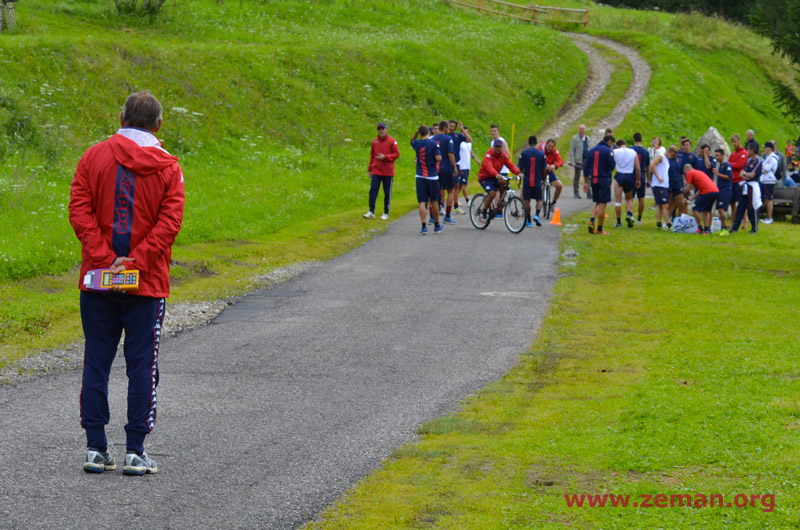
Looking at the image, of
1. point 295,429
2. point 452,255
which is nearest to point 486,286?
point 452,255

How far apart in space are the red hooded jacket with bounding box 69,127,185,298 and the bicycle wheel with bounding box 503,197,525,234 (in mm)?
14967

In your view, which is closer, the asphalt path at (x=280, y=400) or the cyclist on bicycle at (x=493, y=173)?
the asphalt path at (x=280, y=400)

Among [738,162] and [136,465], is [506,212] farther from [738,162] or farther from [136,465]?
[136,465]

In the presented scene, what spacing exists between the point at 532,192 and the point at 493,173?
1745 mm

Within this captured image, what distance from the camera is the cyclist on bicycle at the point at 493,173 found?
795 inches

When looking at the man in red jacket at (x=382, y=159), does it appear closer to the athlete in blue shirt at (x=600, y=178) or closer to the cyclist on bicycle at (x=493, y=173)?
the cyclist on bicycle at (x=493, y=173)

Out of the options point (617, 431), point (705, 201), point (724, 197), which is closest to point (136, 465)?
point (617, 431)

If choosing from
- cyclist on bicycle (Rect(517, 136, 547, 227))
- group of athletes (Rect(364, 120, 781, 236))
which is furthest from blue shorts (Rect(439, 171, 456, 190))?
cyclist on bicycle (Rect(517, 136, 547, 227))

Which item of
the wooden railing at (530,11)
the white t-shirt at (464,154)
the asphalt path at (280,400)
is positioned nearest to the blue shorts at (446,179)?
the white t-shirt at (464,154)

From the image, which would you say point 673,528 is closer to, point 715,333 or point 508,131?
point 715,333

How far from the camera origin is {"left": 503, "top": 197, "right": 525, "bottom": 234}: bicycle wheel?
66.0ft

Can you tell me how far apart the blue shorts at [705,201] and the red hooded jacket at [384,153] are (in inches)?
273

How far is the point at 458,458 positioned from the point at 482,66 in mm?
41808

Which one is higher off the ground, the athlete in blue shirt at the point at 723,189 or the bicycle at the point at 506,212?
the athlete in blue shirt at the point at 723,189
